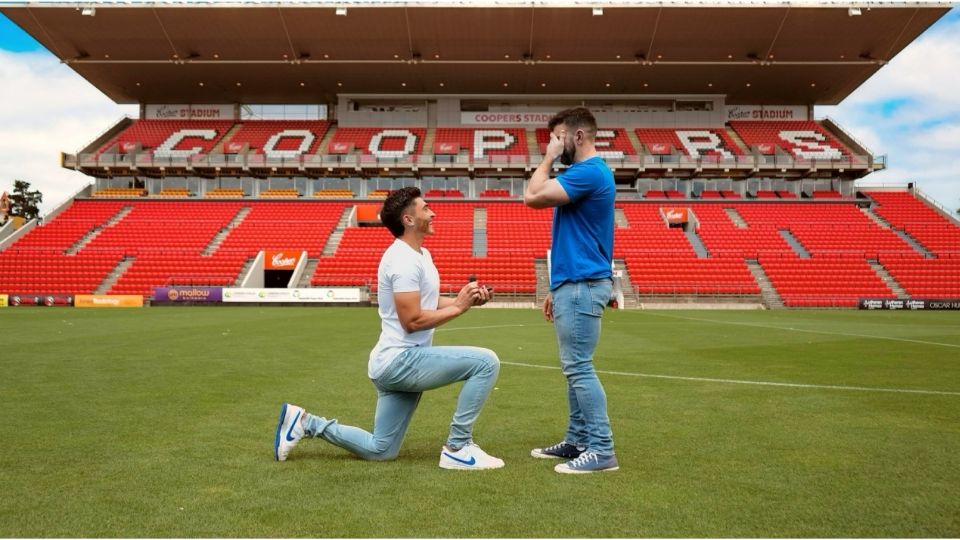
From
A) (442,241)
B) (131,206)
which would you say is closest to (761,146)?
(442,241)

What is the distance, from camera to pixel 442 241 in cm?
3756

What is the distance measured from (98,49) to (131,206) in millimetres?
9958

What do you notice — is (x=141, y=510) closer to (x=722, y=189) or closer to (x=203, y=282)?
(x=203, y=282)

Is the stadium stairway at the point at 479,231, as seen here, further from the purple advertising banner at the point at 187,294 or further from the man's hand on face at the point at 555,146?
the man's hand on face at the point at 555,146

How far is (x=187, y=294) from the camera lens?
99.4 feet

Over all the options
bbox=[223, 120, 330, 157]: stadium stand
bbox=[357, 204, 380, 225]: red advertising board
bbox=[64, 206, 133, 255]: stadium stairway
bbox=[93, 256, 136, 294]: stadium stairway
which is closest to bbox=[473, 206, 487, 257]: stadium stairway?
bbox=[357, 204, 380, 225]: red advertising board

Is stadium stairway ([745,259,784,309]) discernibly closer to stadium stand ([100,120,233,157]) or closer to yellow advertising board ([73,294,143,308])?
yellow advertising board ([73,294,143,308])

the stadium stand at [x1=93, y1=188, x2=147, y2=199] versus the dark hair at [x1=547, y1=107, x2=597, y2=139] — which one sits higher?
the stadium stand at [x1=93, y1=188, x2=147, y2=199]

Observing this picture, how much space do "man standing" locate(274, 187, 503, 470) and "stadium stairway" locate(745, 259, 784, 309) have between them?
29557 mm

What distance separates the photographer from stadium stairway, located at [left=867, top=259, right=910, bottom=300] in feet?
103

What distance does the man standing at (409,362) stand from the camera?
4062mm

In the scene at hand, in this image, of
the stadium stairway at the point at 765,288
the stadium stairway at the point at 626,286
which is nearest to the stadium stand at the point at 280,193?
the stadium stairway at the point at 626,286

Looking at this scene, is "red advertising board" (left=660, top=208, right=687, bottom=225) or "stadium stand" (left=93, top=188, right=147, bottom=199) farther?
"stadium stand" (left=93, top=188, right=147, bottom=199)

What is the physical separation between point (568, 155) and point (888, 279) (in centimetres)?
3483
